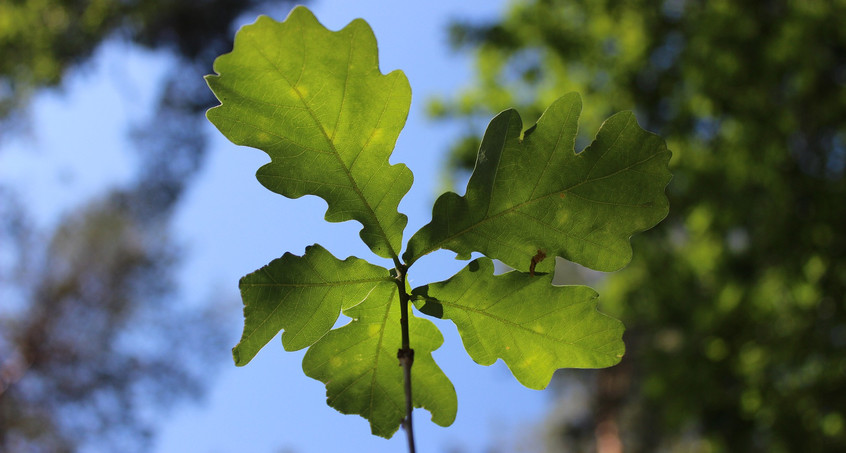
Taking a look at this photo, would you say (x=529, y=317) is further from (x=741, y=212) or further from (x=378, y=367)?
(x=741, y=212)

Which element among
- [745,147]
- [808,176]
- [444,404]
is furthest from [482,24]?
[444,404]

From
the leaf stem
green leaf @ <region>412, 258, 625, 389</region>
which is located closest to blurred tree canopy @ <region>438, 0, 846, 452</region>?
green leaf @ <region>412, 258, 625, 389</region>

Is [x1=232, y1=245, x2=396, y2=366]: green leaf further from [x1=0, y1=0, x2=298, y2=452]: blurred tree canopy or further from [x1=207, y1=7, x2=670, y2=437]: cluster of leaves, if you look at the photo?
[x1=0, y1=0, x2=298, y2=452]: blurred tree canopy

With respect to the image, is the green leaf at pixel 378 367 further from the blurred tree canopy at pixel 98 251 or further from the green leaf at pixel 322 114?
the blurred tree canopy at pixel 98 251

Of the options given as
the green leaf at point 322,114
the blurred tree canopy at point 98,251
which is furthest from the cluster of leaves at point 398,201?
the blurred tree canopy at point 98,251

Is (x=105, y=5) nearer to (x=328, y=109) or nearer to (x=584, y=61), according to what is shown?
(x=584, y=61)

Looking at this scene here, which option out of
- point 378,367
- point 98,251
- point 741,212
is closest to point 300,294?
point 378,367

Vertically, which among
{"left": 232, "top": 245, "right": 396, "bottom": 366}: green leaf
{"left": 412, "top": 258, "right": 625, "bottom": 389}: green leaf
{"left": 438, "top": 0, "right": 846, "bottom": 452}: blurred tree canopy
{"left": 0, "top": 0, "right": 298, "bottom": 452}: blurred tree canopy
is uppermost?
{"left": 0, "top": 0, "right": 298, "bottom": 452}: blurred tree canopy
